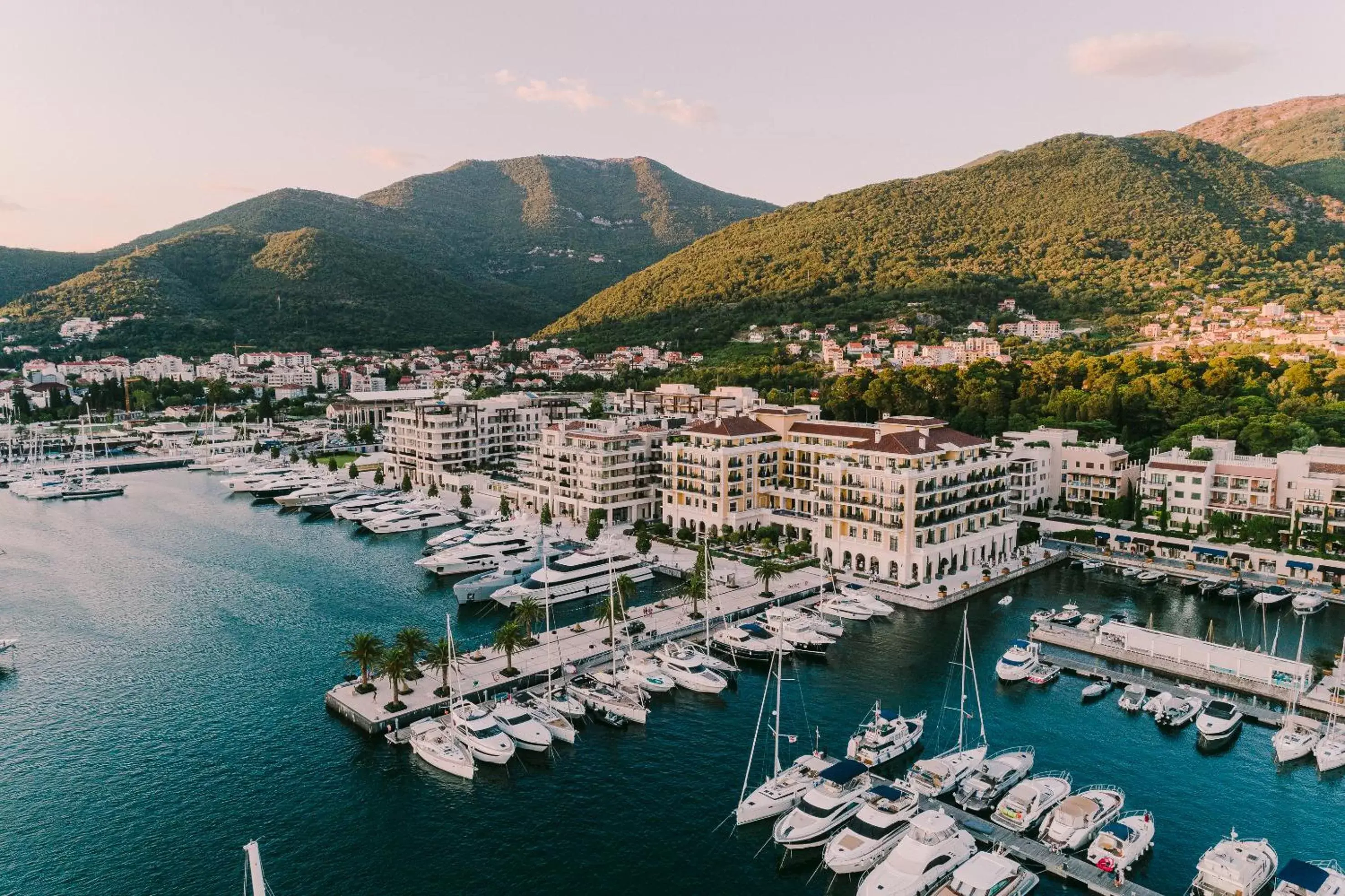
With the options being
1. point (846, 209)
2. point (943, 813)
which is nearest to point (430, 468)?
point (943, 813)

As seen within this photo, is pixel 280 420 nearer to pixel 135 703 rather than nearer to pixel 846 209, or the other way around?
pixel 135 703

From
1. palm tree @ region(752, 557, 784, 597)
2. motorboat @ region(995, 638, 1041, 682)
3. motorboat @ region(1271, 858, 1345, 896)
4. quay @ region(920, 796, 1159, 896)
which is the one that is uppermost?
palm tree @ region(752, 557, 784, 597)

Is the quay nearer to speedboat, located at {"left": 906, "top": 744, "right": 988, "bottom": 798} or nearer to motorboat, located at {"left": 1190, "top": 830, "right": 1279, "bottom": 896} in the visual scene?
speedboat, located at {"left": 906, "top": 744, "right": 988, "bottom": 798}

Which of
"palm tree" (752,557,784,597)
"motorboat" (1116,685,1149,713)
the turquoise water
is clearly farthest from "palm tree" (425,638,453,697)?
"motorboat" (1116,685,1149,713)

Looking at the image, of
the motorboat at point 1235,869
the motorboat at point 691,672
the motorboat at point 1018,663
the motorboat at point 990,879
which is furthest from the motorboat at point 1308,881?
the motorboat at point 691,672

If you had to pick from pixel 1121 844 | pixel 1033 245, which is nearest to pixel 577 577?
pixel 1121 844

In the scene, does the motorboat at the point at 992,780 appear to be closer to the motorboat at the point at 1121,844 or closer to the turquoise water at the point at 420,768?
the turquoise water at the point at 420,768
